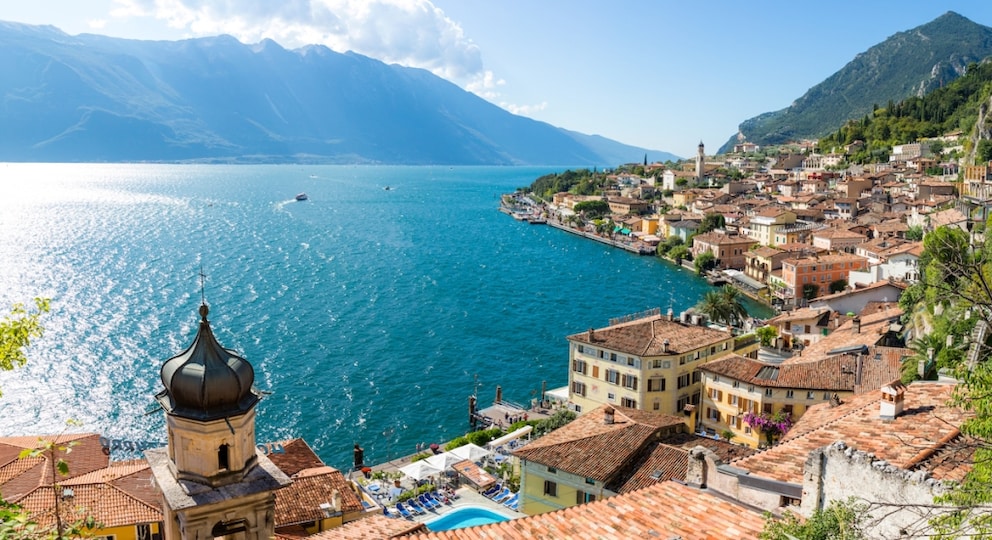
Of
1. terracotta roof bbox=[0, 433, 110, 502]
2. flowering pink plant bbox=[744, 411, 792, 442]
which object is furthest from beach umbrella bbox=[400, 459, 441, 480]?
flowering pink plant bbox=[744, 411, 792, 442]

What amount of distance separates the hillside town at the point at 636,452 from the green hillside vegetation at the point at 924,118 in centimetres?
6445

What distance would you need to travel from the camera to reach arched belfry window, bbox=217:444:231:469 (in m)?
9.76

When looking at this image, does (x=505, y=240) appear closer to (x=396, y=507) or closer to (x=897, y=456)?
(x=396, y=507)

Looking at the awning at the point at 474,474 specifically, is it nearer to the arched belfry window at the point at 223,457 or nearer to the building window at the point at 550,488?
the building window at the point at 550,488

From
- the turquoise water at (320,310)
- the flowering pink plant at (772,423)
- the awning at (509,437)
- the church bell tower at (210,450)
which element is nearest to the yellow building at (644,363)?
the awning at (509,437)

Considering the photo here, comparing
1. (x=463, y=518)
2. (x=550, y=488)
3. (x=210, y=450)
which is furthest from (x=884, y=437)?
(x=463, y=518)

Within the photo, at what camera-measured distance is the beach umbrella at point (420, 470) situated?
29391 millimetres

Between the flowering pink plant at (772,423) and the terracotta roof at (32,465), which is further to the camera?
the flowering pink plant at (772,423)

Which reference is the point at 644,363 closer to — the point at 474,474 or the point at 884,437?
the point at 474,474

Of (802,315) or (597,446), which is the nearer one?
(597,446)

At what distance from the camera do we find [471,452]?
31.7 metres

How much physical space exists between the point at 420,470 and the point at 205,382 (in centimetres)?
2144

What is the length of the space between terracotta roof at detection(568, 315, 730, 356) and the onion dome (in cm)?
2631

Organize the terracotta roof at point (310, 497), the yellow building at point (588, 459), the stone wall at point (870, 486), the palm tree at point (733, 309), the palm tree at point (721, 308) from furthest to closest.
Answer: the palm tree at point (733, 309) → the palm tree at point (721, 308) → the yellow building at point (588, 459) → the terracotta roof at point (310, 497) → the stone wall at point (870, 486)
